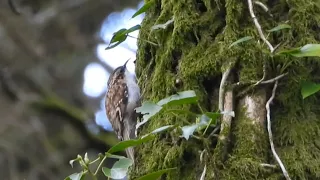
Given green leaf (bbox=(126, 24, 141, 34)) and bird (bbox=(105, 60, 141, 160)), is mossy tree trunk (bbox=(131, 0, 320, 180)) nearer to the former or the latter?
green leaf (bbox=(126, 24, 141, 34))

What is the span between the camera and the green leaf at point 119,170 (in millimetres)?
1851

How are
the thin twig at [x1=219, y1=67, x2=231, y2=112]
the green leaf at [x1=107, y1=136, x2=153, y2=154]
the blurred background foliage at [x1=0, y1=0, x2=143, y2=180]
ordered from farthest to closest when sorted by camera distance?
the blurred background foliage at [x1=0, y1=0, x2=143, y2=180]
the thin twig at [x1=219, y1=67, x2=231, y2=112]
the green leaf at [x1=107, y1=136, x2=153, y2=154]

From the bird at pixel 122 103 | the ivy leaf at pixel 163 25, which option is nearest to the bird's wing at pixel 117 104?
the bird at pixel 122 103

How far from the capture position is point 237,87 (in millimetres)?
1994

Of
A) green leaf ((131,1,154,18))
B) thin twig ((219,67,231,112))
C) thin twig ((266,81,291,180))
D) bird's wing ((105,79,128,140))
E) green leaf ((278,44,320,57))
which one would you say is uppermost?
bird's wing ((105,79,128,140))

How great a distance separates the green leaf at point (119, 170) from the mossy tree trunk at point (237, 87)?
178 millimetres

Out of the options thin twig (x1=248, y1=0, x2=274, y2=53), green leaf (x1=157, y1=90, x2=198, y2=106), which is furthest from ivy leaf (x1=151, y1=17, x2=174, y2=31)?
green leaf (x1=157, y1=90, x2=198, y2=106)

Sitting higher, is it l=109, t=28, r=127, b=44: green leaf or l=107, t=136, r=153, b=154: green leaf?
l=109, t=28, r=127, b=44: green leaf

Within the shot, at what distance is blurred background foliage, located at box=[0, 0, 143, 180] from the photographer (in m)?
4.90

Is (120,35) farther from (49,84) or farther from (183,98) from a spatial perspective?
(49,84)

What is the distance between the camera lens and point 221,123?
1.93 m

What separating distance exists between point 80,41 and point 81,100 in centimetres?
69

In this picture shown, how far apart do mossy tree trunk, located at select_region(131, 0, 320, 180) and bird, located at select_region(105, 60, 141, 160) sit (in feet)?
3.21

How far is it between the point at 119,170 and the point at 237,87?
1.50 ft
